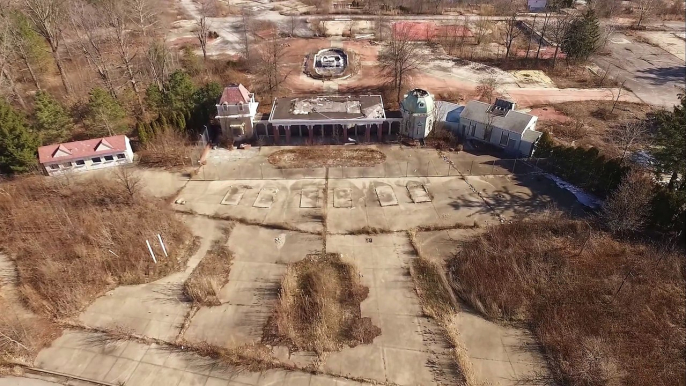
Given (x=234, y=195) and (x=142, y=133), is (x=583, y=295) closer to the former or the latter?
(x=234, y=195)

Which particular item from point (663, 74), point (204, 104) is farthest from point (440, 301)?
point (663, 74)

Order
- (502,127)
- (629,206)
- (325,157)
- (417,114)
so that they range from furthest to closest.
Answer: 1. (417,114)
2. (325,157)
3. (502,127)
4. (629,206)

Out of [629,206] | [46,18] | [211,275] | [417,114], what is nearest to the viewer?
[211,275]

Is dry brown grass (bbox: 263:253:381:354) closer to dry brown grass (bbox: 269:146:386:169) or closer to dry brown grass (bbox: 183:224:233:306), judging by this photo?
dry brown grass (bbox: 183:224:233:306)

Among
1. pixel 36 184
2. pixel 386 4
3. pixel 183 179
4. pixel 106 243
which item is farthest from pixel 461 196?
pixel 386 4

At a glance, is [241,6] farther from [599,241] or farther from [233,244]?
[599,241]

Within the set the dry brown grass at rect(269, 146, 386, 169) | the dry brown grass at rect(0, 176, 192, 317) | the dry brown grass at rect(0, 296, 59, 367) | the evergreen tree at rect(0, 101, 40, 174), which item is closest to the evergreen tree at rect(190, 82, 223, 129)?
the dry brown grass at rect(269, 146, 386, 169)

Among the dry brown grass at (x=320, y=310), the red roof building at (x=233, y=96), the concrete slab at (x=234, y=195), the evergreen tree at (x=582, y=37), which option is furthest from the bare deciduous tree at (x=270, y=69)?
the evergreen tree at (x=582, y=37)
